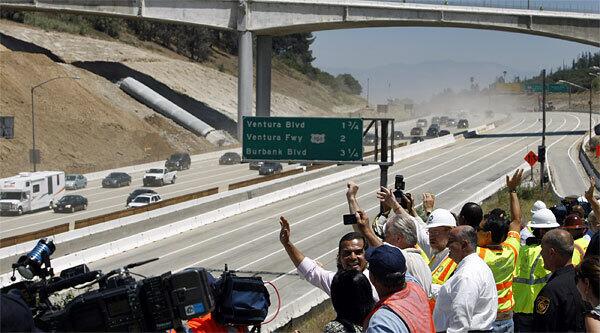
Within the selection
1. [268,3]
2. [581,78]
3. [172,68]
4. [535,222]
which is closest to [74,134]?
[268,3]

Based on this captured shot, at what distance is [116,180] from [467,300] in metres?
56.7

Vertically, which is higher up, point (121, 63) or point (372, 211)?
point (121, 63)

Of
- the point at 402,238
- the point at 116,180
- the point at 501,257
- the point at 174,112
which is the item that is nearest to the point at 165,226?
the point at 116,180

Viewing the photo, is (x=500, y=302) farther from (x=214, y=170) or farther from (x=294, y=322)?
(x=214, y=170)

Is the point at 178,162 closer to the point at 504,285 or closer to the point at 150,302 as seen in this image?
the point at 504,285

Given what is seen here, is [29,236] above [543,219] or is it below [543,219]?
below

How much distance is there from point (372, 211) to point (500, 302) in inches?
1604

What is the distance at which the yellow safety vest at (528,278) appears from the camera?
29.7ft

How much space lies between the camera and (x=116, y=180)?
62125mm

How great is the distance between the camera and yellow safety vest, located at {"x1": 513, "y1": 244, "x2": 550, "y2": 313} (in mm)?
9055

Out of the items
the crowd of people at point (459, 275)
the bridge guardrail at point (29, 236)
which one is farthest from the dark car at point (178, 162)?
the crowd of people at point (459, 275)

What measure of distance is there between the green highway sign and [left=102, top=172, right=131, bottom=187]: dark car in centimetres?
3205

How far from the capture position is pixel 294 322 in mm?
17000

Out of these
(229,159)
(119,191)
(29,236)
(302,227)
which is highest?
(29,236)
